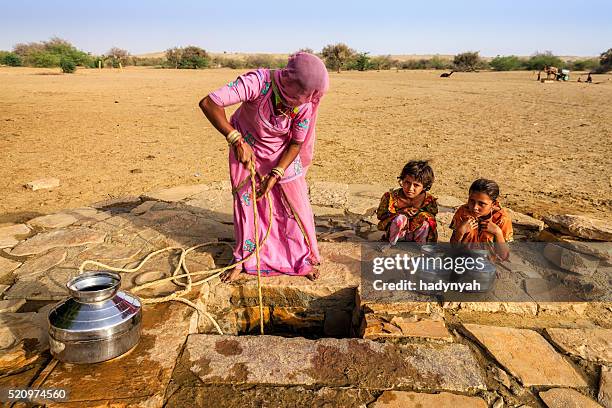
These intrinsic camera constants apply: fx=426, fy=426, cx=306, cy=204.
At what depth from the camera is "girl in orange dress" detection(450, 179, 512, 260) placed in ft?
9.06

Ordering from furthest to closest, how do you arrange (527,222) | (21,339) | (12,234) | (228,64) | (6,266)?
(228,64) < (527,222) < (12,234) < (6,266) < (21,339)

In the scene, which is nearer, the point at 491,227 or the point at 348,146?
the point at 491,227

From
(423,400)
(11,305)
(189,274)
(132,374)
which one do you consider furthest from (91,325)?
(423,400)

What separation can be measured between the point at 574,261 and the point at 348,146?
475 centimetres

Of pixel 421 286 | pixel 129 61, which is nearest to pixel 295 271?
pixel 421 286

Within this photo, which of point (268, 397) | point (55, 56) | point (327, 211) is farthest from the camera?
point (55, 56)

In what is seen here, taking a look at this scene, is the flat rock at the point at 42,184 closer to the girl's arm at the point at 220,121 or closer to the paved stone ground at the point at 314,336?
the paved stone ground at the point at 314,336

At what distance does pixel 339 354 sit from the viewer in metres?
2.09

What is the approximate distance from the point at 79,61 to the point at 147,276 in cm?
3243

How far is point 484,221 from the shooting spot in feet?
9.34

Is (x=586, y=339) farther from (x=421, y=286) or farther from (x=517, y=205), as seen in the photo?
(x=517, y=205)

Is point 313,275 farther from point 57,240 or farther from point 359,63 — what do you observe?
point 359,63

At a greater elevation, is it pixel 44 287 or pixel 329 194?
pixel 329 194

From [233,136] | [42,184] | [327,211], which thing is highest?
[233,136]
